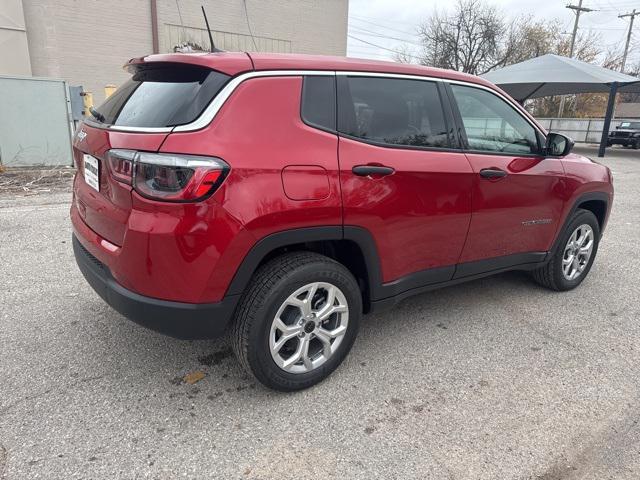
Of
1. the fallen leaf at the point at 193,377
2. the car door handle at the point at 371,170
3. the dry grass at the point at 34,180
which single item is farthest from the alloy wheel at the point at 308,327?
the dry grass at the point at 34,180

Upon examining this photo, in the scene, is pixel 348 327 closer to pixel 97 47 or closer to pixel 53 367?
pixel 53 367

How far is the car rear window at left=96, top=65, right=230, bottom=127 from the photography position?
2.24 metres

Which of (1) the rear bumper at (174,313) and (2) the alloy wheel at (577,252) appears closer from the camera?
(1) the rear bumper at (174,313)

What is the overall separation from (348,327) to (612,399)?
153 cm

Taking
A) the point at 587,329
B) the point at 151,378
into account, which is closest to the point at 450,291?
the point at 587,329

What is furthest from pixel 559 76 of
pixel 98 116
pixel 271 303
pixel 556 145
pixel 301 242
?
pixel 271 303

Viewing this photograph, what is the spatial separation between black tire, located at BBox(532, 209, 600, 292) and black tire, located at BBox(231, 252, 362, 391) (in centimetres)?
227

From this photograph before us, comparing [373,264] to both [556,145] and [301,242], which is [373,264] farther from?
[556,145]

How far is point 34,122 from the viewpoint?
9469mm

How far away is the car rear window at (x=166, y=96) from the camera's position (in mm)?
2236

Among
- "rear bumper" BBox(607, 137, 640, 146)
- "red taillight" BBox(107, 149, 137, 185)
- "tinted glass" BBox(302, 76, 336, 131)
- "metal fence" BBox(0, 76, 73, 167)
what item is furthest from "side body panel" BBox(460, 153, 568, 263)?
"rear bumper" BBox(607, 137, 640, 146)

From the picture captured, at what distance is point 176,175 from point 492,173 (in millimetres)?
2090

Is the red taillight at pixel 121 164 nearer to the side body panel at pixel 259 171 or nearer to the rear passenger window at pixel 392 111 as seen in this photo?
the side body panel at pixel 259 171

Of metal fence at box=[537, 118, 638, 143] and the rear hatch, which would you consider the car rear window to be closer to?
the rear hatch
